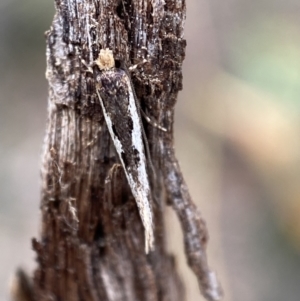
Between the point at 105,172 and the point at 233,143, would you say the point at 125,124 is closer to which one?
the point at 105,172

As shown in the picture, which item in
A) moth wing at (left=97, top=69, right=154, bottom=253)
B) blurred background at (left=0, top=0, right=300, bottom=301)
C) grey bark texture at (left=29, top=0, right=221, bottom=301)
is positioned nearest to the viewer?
grey bark texture at (left=29, top=0, right=221, bottom=301)

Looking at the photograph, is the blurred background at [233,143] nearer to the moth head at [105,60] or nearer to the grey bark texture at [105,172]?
the grey bark texture at [105,172]

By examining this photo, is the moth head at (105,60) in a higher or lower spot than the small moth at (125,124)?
higher

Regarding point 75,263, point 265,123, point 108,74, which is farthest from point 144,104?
point 265,123

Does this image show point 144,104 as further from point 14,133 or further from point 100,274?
point 14,133

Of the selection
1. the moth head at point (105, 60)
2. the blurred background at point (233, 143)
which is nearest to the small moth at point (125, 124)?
the moth head at point (105, 60)

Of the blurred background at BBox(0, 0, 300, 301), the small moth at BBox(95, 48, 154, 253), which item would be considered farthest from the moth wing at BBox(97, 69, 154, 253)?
the blurred background at BBox(0, 0, 300, 301)

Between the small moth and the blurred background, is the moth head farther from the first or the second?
the blurred background
